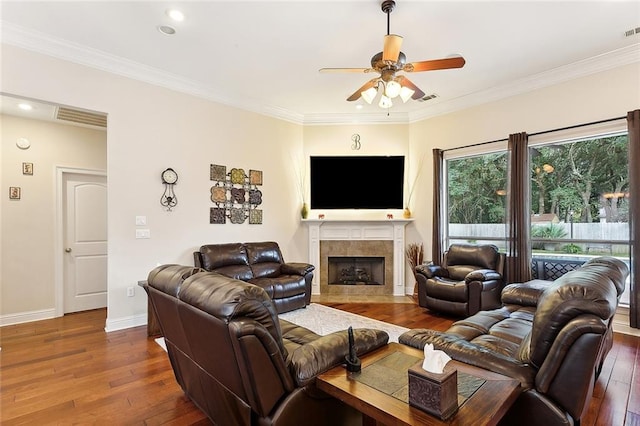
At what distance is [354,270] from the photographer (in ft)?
20.6

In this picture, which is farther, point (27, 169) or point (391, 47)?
point (27, 169)

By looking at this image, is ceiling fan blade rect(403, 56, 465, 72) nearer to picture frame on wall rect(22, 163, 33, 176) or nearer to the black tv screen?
the black tv screen

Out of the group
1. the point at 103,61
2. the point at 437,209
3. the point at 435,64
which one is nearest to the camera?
the point at 435,64

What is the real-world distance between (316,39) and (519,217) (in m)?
3.61

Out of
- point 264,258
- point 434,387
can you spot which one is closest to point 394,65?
point 434,387

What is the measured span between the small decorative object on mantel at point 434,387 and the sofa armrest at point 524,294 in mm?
2470

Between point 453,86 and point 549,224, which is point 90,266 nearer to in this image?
point 453,86

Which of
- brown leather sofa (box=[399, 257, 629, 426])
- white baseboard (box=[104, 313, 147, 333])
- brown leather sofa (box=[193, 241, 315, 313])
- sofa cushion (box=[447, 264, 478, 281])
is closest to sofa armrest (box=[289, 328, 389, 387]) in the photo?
brown leather sofa (box=[399, 257, 629, 426])

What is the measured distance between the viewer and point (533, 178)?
4.64m

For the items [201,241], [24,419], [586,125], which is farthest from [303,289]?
[586,125]

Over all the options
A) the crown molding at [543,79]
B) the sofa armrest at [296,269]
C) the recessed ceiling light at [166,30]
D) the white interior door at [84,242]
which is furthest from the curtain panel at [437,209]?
the white interior door at [84,242]

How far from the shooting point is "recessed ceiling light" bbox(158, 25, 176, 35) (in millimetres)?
3352

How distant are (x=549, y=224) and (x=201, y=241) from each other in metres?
5.03

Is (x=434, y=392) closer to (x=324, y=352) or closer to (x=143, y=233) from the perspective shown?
(x=324, y=352)
